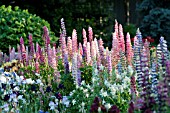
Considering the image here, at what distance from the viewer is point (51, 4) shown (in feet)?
43.2

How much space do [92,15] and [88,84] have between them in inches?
347

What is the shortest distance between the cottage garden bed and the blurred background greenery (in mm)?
6353

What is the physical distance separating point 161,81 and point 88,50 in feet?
9.24

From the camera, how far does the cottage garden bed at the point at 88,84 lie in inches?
149

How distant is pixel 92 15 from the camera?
13.5 metres

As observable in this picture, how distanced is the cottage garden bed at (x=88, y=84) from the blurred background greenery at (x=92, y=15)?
6.35m

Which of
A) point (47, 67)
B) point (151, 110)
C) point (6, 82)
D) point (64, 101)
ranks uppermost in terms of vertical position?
point (47, 67)

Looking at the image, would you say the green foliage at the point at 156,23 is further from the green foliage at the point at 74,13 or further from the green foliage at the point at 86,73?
the green foliage at the point at 86,73

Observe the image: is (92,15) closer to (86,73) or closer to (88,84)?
(86,73)

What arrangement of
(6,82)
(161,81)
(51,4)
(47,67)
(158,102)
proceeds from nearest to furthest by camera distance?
(161,81) → (158,102) → (6,82) → (47,67) → (51,4)

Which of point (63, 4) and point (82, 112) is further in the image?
point (63, 4)

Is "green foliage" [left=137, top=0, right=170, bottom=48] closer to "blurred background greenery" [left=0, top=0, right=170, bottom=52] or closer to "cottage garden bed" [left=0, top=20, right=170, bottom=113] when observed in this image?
"blurred background greenery" [left=0, top=0, right=170, bottom=52]

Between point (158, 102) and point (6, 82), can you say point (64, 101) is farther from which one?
point (158, 102)

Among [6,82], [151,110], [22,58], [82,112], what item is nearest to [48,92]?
[6,82]
